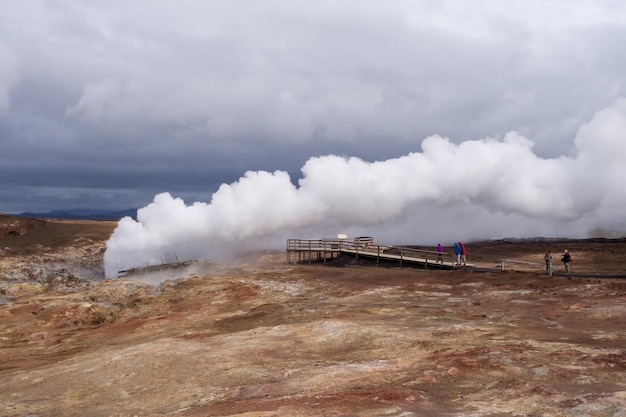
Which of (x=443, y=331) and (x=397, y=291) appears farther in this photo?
(x=397, y=291)

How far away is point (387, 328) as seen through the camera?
66.7ft

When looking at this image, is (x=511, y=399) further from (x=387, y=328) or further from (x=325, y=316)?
(x=325, y=316)

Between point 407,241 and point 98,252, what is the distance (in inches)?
1605

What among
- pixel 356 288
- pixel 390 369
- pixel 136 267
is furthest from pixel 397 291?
pixel 136 267

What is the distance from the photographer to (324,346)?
19141 millimetres

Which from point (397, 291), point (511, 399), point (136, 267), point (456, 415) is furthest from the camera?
point (136, 267)

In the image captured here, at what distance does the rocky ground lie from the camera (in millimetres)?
12383

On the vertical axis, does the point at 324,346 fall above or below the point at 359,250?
below

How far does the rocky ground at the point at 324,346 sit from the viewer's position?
12.4 m

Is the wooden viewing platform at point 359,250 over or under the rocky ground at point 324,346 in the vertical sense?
over

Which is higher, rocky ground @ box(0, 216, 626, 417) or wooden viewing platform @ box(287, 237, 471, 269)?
wooden viewing platform @ box(287, 237, 471, 269)

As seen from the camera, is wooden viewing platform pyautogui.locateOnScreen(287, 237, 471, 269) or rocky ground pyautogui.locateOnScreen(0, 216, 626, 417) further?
wooden viewing platform pyautogui.locateOnScreen(287, 237, 471, 269)

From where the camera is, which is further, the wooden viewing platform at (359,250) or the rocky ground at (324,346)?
the wooden viewing platform at (359,250)

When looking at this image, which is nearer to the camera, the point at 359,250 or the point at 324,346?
the point at 324,346
